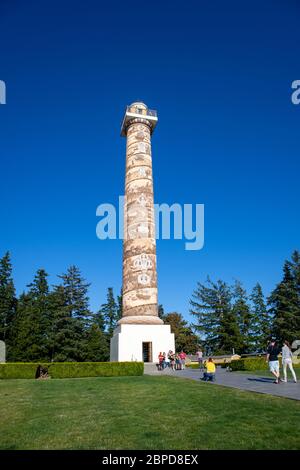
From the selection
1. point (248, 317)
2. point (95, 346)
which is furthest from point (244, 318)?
A: point (95, 346)

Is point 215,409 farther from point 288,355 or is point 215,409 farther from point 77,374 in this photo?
point 77,374

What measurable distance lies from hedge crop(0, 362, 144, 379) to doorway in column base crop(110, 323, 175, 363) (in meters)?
6.67

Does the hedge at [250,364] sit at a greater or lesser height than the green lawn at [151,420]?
lesser

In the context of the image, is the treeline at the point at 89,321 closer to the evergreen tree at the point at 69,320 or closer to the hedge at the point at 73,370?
the evergreen tree at the point at 69,320

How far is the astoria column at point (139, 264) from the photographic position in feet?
89.9

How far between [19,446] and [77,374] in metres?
14.5

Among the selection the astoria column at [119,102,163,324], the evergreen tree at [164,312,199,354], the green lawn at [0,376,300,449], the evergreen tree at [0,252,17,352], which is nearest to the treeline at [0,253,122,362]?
the evergreen tree at [0,252,17,352]

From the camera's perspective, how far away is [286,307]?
50.5m

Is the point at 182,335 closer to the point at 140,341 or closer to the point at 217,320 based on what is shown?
the point at 217,320

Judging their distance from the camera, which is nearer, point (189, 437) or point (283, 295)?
point (189, 437)

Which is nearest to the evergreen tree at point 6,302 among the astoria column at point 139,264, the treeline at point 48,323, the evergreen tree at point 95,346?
the treeline at point 48,323

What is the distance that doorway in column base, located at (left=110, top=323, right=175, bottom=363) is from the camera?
2711 centimetres

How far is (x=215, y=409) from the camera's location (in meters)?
8.85
